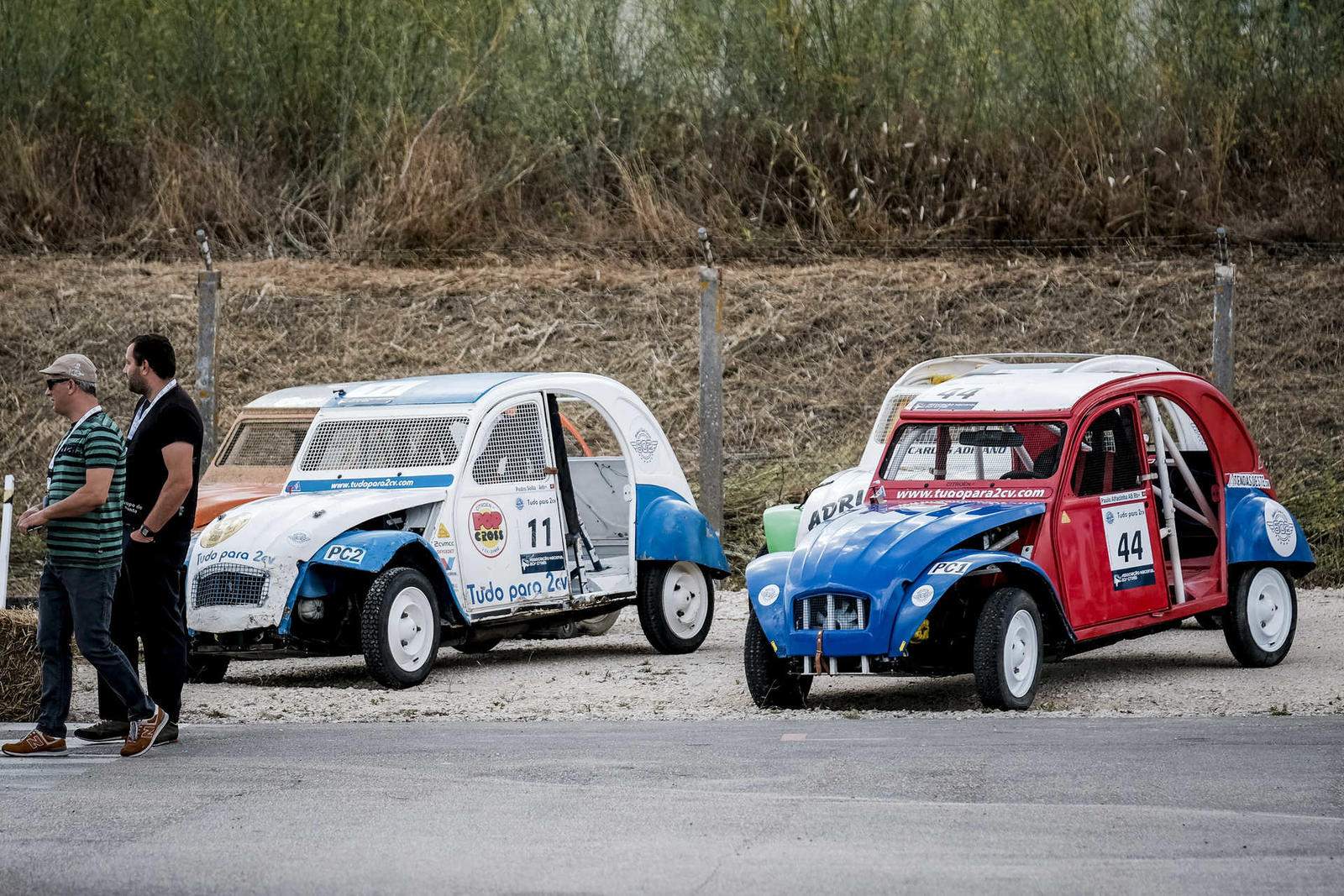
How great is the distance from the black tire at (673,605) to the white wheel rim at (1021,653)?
3.74 m

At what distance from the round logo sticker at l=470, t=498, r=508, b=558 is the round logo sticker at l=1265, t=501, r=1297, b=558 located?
4946mm

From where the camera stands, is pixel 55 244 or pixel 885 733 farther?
pixel 55 244

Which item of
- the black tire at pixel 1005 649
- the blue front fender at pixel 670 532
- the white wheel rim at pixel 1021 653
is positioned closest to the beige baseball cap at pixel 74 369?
the black tire at pixel 1005 649

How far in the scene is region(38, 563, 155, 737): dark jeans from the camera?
8750mm

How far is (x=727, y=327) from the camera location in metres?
22.9

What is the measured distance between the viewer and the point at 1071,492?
10.9m

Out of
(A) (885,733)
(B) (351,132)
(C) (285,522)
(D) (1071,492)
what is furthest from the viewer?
(B) (351,132)

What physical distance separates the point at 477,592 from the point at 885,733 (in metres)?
3.72

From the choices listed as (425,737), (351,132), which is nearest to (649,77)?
(351,132)

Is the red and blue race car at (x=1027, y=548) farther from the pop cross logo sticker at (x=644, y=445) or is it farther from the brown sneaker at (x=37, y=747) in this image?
the brown sneaker at (x=37, y=747)

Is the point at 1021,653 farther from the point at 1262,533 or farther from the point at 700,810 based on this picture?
the point at 700,810

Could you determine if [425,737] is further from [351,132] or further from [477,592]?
[351,132]

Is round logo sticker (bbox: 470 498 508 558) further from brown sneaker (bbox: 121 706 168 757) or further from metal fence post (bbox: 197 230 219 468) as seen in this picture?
metal fence post (bbox: 197 230 219 468)

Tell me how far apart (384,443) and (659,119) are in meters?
15.0
